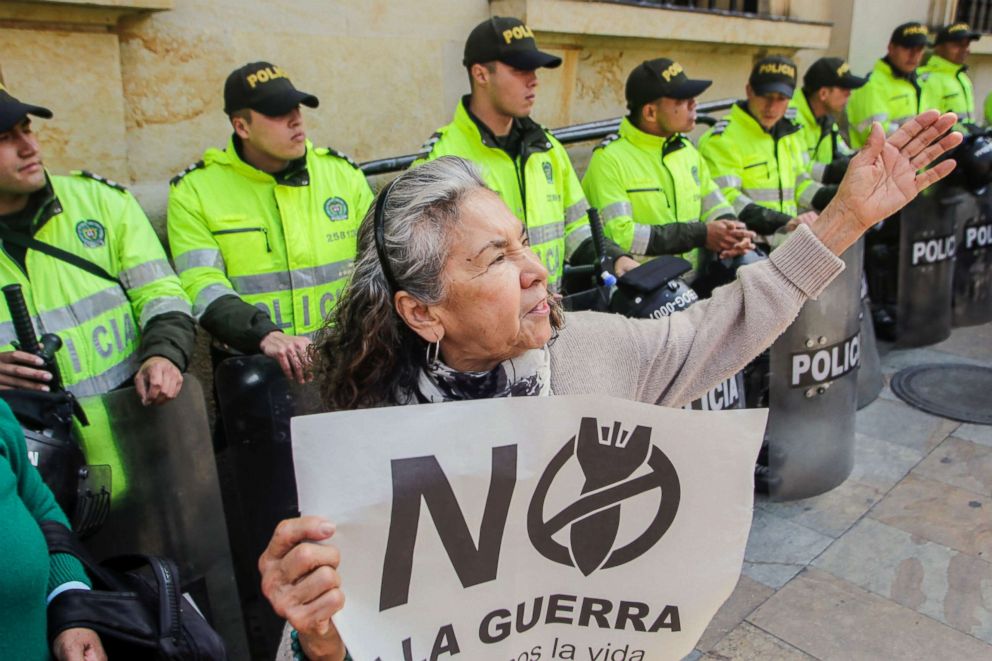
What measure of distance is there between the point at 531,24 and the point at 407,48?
87 centimetres

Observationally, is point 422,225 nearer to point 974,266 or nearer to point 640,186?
point 640,186

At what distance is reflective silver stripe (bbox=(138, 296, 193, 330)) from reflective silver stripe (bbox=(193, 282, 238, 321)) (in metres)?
0.16

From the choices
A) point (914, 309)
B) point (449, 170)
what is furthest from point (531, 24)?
point (449, 170)

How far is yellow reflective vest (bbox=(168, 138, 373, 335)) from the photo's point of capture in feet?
9.36

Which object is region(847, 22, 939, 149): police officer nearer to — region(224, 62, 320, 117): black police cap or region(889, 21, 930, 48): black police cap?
region(889, 21, 930, 48): black police cap

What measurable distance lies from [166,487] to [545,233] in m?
1.94

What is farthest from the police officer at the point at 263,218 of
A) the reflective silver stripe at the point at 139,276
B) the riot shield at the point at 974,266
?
the riot shield at the point at 974,266

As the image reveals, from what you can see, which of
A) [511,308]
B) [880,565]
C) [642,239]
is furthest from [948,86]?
[511,308]

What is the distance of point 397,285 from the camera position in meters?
1.46

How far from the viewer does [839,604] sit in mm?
2859

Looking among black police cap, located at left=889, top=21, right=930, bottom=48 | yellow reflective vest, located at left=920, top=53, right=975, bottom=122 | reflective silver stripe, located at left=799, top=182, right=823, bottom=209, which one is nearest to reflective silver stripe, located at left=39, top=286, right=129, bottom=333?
reflective silver stripe, located at left=799, top=182, right=823, bottom=209

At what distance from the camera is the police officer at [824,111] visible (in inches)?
213

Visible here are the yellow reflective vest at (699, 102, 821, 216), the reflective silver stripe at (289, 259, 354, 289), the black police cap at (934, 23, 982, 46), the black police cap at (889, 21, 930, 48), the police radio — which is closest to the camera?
the police radio

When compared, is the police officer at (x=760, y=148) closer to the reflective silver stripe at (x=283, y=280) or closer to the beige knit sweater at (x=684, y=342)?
the reflective silver stripe at (x=283, y=280)
